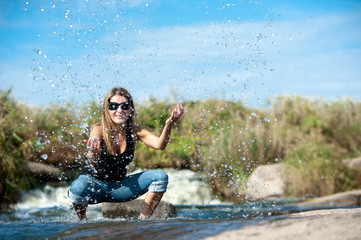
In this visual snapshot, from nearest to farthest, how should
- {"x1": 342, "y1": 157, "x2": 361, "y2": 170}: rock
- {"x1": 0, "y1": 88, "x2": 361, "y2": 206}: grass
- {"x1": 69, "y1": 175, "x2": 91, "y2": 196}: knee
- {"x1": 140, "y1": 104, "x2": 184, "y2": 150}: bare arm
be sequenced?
{"x1": 140, "y1": 104, "x2": 184, "y2": 150}: bare arm, {"x1": 69, "y1": 175, "x2": 91, "y2": 196}: knee, {"x1": 0, "y1": 88, "x2": 361, "y2": 206}: grass, {"x1": 342, "y1": 157, "x2": 361, "y2": 170}: rock

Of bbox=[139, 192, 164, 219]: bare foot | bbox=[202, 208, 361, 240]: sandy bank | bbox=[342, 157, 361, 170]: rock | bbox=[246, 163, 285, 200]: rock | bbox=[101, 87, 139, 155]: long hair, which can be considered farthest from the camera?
bbox=[342, 157, 361, 170]: rock

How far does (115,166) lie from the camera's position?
15.8ft

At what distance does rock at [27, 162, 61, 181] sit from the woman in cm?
492

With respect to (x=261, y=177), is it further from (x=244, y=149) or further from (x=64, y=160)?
(x=64, y=160)

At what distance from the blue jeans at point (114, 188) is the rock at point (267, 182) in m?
5.00

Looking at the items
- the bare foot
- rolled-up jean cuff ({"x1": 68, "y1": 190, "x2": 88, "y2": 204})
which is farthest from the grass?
the bare foot

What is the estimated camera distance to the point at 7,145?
863cm

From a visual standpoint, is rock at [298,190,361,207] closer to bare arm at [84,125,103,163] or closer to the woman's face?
the woman's face

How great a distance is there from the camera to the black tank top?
473 centimetres

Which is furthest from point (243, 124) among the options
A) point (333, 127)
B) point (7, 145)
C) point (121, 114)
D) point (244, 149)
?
point (121, 114)

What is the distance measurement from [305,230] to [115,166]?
2.38 m

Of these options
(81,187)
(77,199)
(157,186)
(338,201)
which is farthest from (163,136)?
(338,201)

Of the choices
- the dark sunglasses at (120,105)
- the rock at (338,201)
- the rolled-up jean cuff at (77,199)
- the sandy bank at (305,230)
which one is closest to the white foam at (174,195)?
the rock at (338,201)

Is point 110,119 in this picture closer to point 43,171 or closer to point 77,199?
point 77,199
